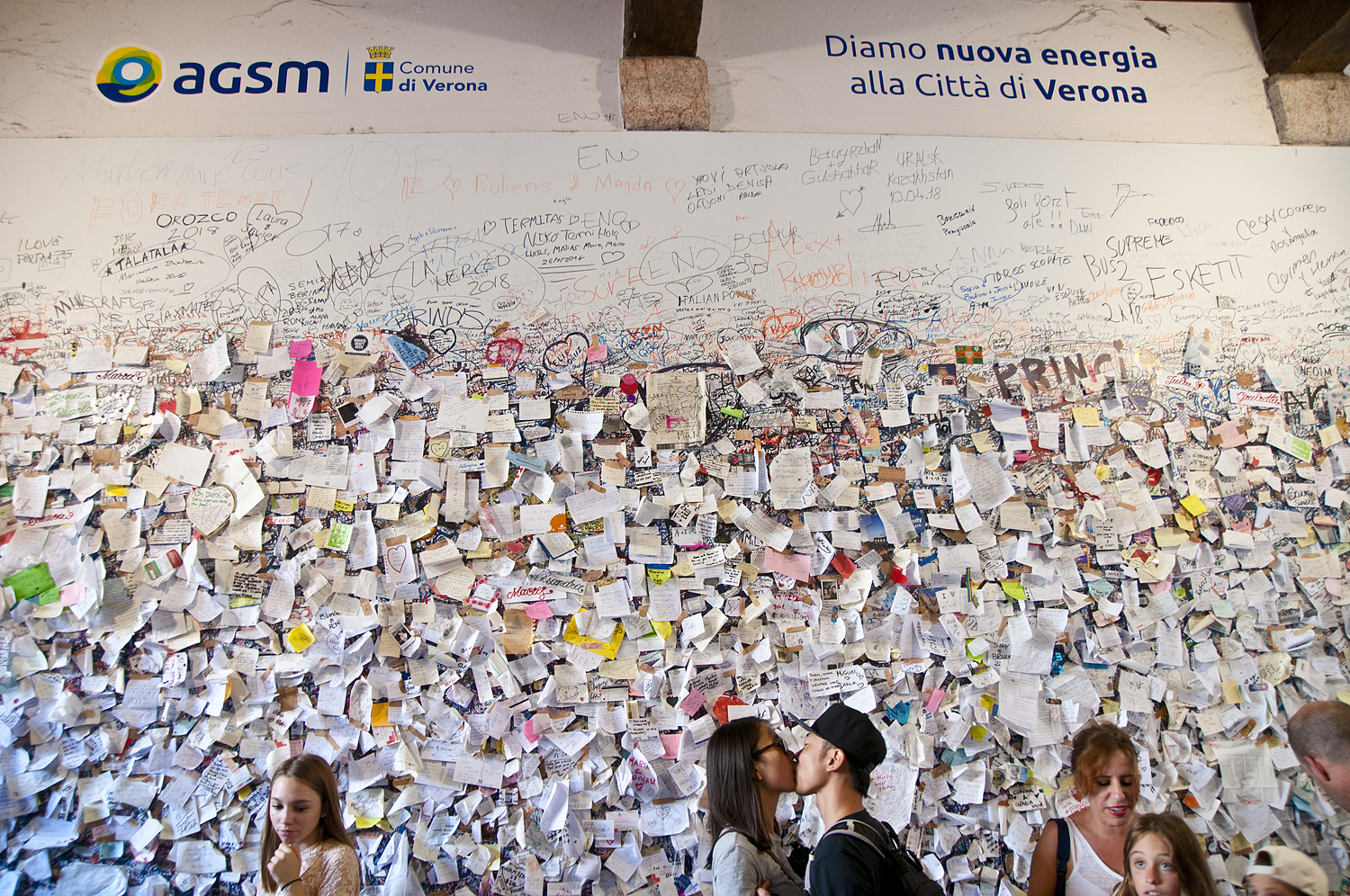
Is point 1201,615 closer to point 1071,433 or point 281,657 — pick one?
point 1071,433

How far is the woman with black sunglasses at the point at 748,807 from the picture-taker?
187cm

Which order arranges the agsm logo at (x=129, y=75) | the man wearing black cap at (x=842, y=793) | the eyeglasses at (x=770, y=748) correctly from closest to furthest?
the man wearing black cap at (x=842, y=793) → the eyeglasses at (x=770, y=748) → the agsm logo at (x=129, y=75)

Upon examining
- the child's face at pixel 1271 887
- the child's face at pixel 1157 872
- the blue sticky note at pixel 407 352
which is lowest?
the child's face at pixel 1157 872

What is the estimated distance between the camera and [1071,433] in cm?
301

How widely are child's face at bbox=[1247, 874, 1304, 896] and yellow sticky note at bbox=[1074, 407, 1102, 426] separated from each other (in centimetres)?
178

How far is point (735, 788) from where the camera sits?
2.00 m

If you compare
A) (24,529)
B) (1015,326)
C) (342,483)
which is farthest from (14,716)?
(1015,326)

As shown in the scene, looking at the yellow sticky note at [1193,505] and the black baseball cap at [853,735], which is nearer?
the black baseball cap at [853,735]

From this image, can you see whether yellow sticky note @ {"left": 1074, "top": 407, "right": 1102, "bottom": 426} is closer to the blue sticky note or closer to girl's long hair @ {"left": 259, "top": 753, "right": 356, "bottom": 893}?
the blue sticky note

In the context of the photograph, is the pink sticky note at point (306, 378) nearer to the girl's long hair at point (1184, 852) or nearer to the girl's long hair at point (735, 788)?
the girl's long hair at point (735, 788)

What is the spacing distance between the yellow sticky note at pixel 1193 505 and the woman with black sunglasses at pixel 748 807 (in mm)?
2102

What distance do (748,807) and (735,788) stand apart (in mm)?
57

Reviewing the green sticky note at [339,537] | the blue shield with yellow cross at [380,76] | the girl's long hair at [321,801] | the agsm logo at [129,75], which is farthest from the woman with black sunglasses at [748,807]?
the agsm logo at [129,75]

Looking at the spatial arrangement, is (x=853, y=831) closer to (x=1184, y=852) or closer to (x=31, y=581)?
(x=1184, y=852)
